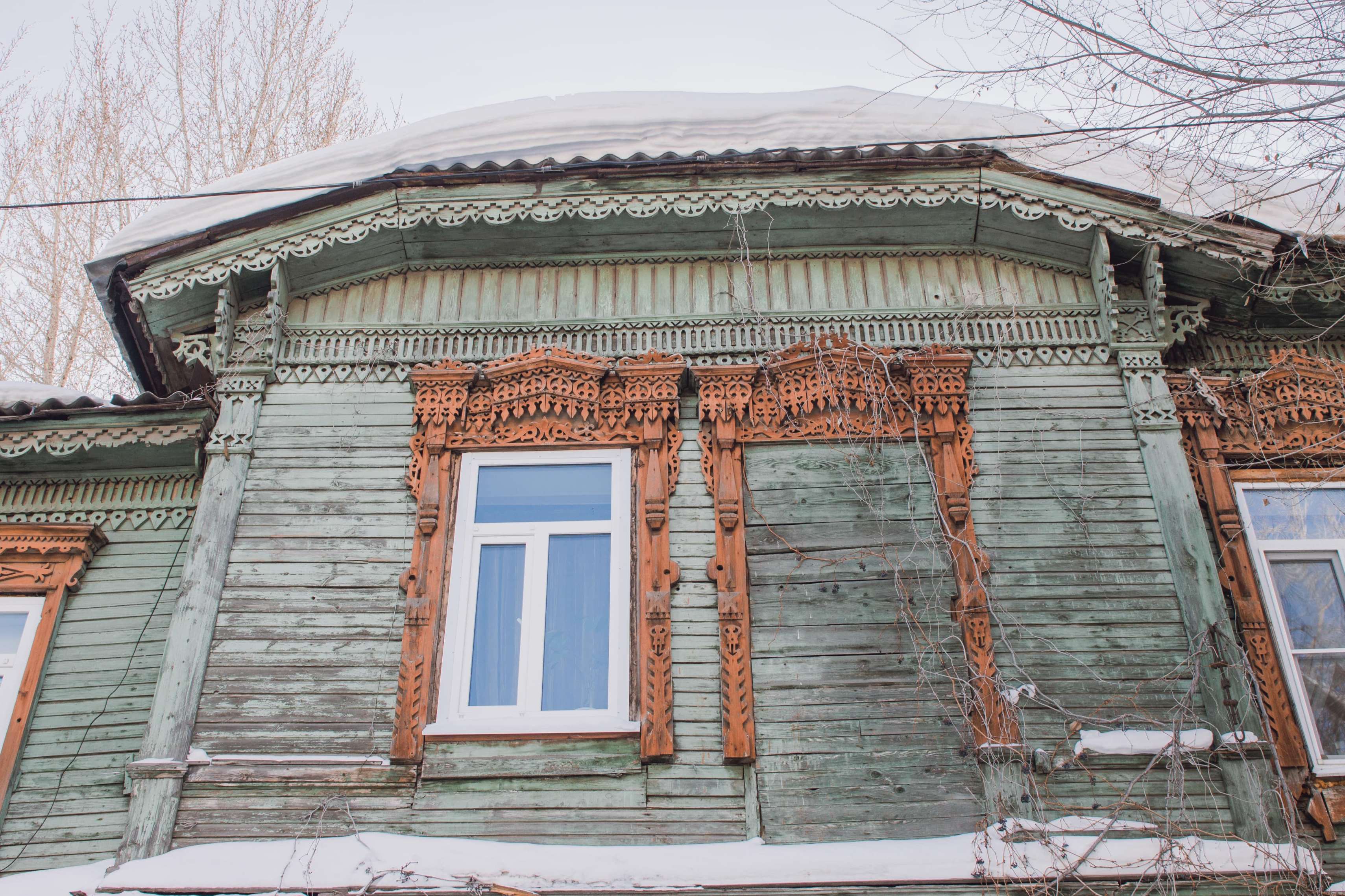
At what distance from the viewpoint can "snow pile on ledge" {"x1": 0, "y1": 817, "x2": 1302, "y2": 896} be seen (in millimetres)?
5035

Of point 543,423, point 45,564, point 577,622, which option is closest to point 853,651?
point 577,622

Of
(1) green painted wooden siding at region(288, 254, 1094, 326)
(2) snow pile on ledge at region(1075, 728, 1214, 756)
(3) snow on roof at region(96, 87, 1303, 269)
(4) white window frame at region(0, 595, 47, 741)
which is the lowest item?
(2) snow pile on ledge at region(1075, 728, 1214, 756)

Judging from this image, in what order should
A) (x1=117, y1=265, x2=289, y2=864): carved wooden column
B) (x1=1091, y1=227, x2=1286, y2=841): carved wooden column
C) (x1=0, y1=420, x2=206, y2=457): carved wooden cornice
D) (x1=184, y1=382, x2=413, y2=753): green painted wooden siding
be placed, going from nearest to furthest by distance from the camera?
(x1=1091, y1=227, x2=1286, y2=841): carved wooden column → (x1=117, y1=265, x2=289, y2=864): carved wooden column → (x1=184, y1=382, x2=413, y2=753): green painted wooden siding → (x1=0, y1=420, x2=206, y2=457): carved wooden cornice

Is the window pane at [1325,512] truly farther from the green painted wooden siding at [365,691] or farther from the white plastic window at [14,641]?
the white plastic window at [14,641]

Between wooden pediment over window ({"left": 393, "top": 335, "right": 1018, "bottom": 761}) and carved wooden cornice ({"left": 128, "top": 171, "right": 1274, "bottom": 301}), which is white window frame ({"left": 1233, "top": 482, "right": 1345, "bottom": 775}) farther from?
carved wooden cornice ({"left": 128, "top": 171, "right": 1274, "bottom": 301})

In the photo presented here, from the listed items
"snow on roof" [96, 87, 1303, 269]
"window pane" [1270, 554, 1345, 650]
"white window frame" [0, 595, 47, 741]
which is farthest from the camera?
"snow on roof" [96, 87, 1303, 269]

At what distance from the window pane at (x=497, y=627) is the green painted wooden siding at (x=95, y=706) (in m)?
2.26

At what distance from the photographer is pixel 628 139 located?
738 cm

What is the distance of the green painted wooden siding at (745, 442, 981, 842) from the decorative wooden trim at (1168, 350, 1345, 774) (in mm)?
1820

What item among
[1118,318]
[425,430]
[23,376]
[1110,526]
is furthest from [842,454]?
[23,376]

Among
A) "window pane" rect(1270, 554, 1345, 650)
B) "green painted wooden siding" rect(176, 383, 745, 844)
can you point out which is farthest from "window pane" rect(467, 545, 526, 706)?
"window pane" rect(1270, 554, 1345, 650)

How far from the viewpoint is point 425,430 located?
6.45 metres

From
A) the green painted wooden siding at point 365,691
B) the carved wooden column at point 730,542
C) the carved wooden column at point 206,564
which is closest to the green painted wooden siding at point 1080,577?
the carved wooden column at point 730,542

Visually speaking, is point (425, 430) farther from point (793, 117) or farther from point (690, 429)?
point (793, 117)
